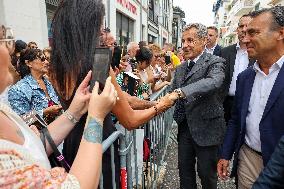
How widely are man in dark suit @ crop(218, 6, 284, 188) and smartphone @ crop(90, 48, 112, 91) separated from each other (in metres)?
1.46

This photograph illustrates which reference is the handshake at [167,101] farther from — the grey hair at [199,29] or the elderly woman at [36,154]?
the elderly woman at [36,154]

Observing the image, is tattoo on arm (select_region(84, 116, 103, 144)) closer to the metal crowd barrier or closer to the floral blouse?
the metal crowd barrier

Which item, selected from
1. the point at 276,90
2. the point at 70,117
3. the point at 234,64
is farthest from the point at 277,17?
the point at 234,64

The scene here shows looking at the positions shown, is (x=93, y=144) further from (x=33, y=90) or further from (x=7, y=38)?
(x=33, y=90)

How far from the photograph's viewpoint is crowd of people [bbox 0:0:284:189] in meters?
1.06

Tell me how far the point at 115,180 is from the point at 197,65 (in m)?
1.69

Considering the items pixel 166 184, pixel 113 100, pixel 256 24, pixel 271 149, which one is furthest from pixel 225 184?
pixel 113 100

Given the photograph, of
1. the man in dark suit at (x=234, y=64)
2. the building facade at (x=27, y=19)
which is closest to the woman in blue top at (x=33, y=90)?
the building facade at (x=27, y=19)

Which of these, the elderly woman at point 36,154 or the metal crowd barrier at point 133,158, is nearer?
the elderly woman at point 36,154

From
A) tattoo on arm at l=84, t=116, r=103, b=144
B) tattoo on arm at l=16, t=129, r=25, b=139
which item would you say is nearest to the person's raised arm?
tattoo on arm at l=84, t=116, r=103, b=144

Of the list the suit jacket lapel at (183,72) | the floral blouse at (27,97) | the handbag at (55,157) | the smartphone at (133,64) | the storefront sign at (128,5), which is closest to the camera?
the handbag at (55,157)

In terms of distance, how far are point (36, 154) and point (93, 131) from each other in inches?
9.7

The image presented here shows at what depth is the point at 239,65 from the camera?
4250 millimetres

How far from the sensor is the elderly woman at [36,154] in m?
0.85
